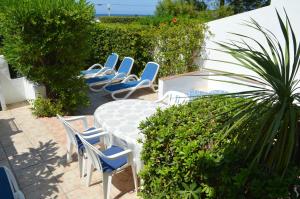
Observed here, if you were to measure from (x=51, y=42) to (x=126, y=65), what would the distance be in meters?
4.04

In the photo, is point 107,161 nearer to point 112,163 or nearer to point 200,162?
point 112,163

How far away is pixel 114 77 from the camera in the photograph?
9.99m

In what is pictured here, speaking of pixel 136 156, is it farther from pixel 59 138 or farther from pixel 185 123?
pixel 59 138

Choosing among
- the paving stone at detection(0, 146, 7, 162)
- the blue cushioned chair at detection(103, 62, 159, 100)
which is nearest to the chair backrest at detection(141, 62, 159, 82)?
the blue cushioned chair at detection(103, 62, 159, 100)

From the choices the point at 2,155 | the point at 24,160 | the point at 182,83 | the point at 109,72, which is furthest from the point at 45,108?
the point at 182,83

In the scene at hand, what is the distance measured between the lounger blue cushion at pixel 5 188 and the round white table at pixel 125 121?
1.73 m

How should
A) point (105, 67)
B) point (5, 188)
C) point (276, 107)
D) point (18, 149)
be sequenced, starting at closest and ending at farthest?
point (276, 107) → point (5, 188) → point (18, 149) → point (105, 67)

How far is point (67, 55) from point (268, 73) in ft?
19.6

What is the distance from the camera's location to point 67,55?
7.28 metres

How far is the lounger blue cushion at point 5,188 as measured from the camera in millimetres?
3403

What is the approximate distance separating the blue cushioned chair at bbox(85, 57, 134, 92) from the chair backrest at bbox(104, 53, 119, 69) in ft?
1.29

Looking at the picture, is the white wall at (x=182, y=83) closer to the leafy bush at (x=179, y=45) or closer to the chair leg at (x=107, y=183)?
the leafy bush at (x=179, y=45)

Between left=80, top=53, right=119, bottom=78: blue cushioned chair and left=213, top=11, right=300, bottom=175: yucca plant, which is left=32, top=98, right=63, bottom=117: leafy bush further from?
left=213, top=11, right=300, bottom=175: yucca plant

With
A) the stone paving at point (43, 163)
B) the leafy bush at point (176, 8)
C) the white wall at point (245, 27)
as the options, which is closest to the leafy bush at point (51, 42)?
the stone paving at point (43, 163)
